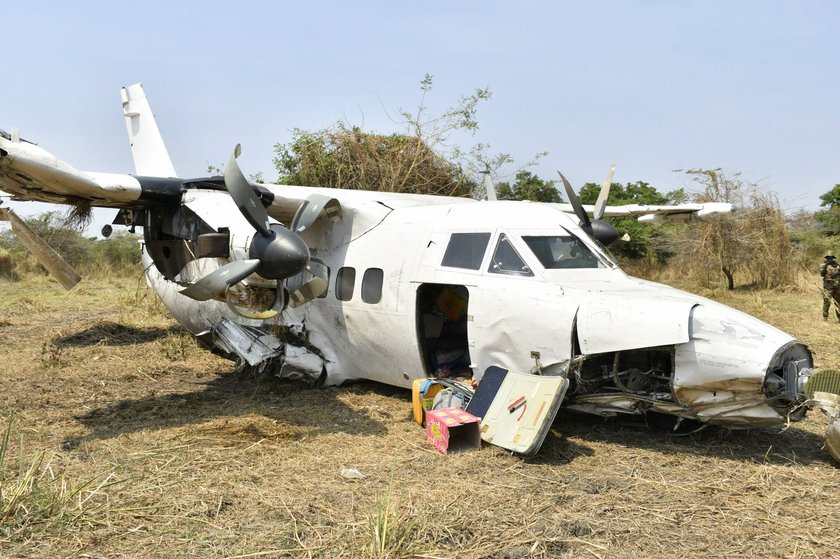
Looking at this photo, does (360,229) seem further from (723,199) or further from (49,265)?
(723,199)

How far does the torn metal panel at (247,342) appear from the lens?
29.0 feet

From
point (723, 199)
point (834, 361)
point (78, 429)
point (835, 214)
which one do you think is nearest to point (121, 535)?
point (78, 429)

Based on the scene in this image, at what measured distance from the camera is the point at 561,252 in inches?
277

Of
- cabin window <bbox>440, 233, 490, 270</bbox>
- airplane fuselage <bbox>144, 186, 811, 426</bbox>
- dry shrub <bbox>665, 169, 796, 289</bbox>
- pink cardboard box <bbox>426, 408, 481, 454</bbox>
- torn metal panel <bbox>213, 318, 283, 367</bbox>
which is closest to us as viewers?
airplane fuselage <bbox>144, 186, 811, 426</bbox>

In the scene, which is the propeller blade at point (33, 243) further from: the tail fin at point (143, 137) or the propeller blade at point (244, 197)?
the tail fin at point (143, 137)

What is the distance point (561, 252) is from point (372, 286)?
7.98ft

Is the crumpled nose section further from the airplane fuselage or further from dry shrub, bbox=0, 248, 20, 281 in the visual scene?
dry shrub, bbox=0, 248, 20, 281

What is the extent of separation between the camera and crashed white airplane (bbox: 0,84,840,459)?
562 centimetres

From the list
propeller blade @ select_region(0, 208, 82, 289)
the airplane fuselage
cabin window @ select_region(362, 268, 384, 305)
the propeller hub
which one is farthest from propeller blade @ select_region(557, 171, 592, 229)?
propeller blade @ select_region(0, 208, 82, 289)

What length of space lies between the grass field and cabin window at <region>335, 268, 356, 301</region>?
1316mm

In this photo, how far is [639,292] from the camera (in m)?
6.33

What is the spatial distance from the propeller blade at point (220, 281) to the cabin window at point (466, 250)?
217 cm

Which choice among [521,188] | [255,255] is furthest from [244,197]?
[521,188]

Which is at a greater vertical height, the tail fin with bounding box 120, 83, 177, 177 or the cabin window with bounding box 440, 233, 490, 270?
the tail fin with bounding box 120, 83, 177, 177
